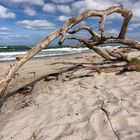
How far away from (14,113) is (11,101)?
91 cm

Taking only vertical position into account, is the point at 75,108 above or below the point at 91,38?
below

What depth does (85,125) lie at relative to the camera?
375 cm

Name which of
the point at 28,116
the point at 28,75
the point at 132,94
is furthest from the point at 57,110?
the point at 28,75

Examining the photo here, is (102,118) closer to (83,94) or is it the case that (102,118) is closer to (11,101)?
(83,94)

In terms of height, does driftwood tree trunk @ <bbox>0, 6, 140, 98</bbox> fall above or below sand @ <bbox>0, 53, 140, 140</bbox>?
above

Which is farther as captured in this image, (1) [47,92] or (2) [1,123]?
(1) [47,92]

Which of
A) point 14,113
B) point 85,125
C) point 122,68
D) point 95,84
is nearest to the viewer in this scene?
point 85,125

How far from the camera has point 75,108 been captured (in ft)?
14.7

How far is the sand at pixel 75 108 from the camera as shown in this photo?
142 inches

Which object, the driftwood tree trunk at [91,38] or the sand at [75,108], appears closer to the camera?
the sand at [75,108]

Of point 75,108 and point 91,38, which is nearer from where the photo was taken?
point 75,108

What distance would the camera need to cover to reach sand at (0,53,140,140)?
3.60 meters

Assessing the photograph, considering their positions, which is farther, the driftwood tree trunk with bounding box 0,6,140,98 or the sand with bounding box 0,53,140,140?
the driftwood tree trunk with bounding box 0,6,140,98

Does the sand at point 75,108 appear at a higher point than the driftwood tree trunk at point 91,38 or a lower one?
lower
